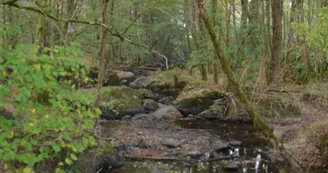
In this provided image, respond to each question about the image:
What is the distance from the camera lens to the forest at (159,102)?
3873 millimetres

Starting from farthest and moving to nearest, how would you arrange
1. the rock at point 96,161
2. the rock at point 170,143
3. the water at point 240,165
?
the rock at point 170,143, the water at point 240,165, the rock at point 96,161

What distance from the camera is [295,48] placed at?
1919 cm

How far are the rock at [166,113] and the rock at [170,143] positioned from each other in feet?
13.4

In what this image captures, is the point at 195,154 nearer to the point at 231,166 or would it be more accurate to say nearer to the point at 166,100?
the point at 231,166

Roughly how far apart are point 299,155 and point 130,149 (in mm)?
5184

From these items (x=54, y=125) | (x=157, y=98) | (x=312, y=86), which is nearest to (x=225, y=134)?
(x=312, y=86)

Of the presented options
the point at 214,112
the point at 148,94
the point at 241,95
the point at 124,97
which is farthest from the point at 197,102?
the point at 241,95

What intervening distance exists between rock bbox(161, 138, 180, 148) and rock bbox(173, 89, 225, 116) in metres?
5.17

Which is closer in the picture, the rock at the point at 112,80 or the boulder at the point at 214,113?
the boulder at the point at 214,113

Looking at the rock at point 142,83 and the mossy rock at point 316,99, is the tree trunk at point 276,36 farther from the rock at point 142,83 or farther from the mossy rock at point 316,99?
the rock at point 142,83

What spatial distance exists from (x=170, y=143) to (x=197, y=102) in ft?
18.8

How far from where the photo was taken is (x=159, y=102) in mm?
19688

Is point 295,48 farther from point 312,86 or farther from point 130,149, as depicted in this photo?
point 130,149

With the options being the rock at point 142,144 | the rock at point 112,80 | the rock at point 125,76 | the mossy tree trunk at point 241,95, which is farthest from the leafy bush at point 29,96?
the rock at point 125,76
